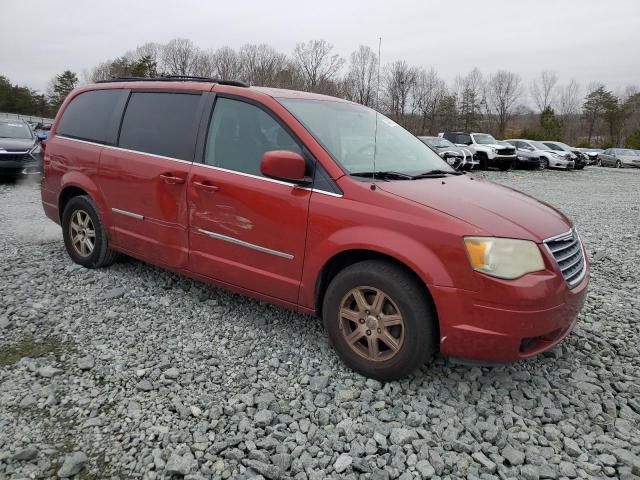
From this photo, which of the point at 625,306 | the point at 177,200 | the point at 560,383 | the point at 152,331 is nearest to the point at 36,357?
the point at 152,331

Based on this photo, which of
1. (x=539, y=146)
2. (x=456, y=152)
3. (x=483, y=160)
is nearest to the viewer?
(x=456, y=152)

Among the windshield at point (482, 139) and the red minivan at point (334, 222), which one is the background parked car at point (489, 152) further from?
the red minivan at point (334, 222)

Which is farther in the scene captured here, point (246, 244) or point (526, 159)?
point (526, 159)

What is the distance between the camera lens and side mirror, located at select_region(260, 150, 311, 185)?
10.3ft

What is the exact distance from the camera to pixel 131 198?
4.25m

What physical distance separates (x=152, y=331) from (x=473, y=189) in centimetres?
253

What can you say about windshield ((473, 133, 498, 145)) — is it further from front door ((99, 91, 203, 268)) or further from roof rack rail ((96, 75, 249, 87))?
front door ((99, 91, 203, 268))

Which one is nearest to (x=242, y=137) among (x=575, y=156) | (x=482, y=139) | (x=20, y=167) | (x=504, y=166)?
(x=20, y=167)

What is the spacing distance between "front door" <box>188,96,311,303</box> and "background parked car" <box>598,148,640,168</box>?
121ft

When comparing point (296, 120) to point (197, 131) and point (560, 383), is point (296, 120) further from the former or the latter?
point (560, 383)

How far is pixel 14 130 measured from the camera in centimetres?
1266

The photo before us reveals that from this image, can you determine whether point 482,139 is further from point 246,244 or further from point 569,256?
point 246,244

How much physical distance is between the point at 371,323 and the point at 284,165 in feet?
3.70

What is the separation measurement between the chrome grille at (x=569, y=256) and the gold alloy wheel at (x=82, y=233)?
4.00 meters
